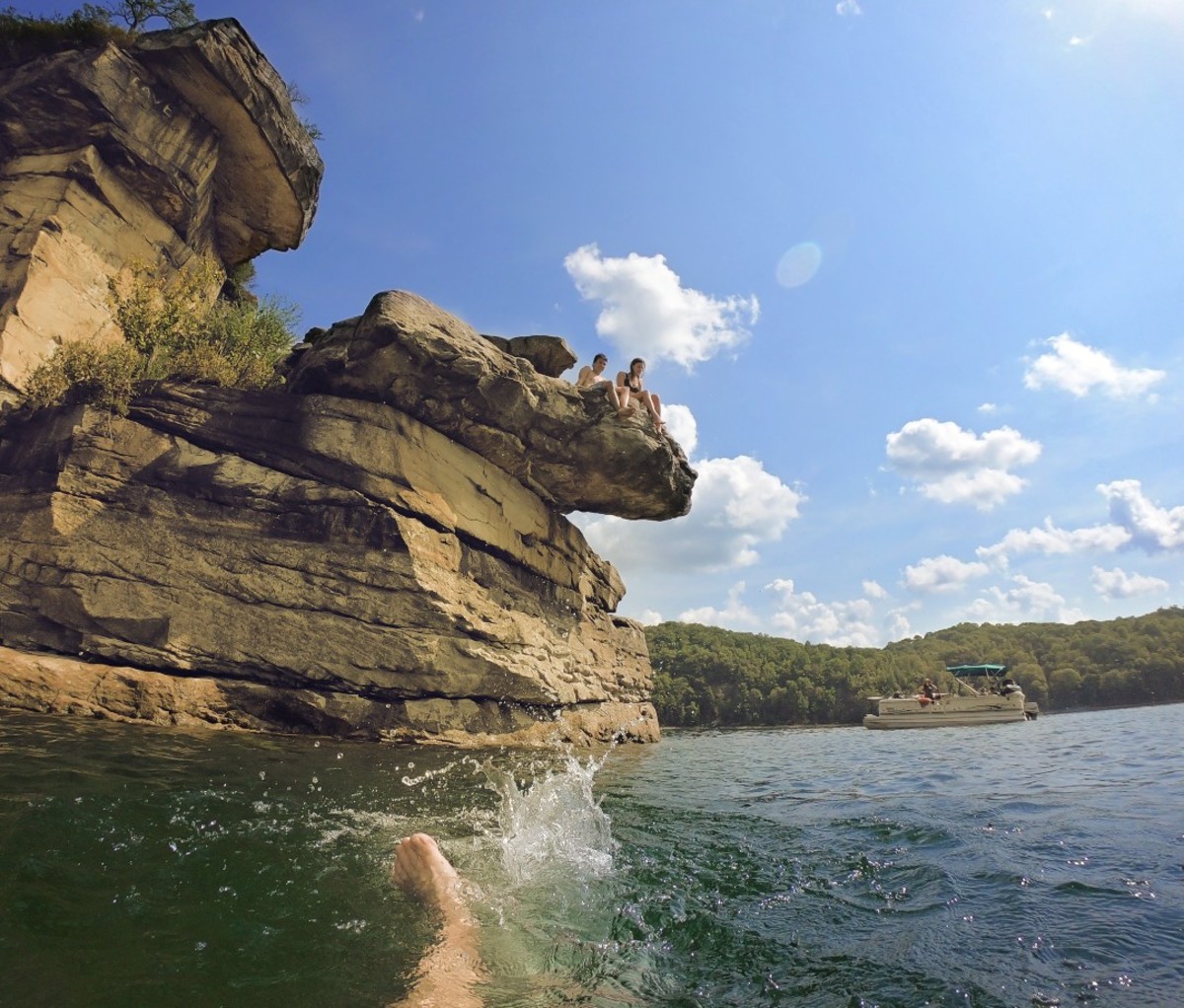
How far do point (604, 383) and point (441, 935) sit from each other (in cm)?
1476

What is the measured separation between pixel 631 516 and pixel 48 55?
18.1 m

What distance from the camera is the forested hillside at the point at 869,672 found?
7025 centimetres

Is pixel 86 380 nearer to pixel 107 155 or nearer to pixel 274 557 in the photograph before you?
pixel 274 557

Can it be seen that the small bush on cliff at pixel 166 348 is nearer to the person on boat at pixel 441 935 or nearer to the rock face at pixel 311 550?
the rock face at pixel 311 550

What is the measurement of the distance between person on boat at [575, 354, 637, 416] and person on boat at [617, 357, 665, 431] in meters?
0.46

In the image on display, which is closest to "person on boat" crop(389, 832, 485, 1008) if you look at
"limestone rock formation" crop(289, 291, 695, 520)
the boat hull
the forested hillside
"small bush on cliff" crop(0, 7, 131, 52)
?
"limestone rock formation" crop(289, 291, 695, 520)

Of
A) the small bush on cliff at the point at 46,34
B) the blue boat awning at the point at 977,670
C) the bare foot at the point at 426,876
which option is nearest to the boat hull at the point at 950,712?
the blue boat awning at the point at 977,670

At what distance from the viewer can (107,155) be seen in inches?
595

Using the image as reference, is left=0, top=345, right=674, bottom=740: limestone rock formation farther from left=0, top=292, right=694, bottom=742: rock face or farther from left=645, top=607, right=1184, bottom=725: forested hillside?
left=645, top=607, right=1184, bottom=725: forested hillside

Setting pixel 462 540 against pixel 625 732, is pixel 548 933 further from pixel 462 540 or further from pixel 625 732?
pixel 625 732

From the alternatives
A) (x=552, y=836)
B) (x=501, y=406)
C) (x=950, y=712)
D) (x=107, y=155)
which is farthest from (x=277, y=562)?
(x=950, y=712)

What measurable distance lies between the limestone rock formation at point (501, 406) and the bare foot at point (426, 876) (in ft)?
36.7

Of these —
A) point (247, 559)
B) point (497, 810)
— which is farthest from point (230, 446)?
point (497, 810)

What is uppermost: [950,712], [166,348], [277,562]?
[166,348]
